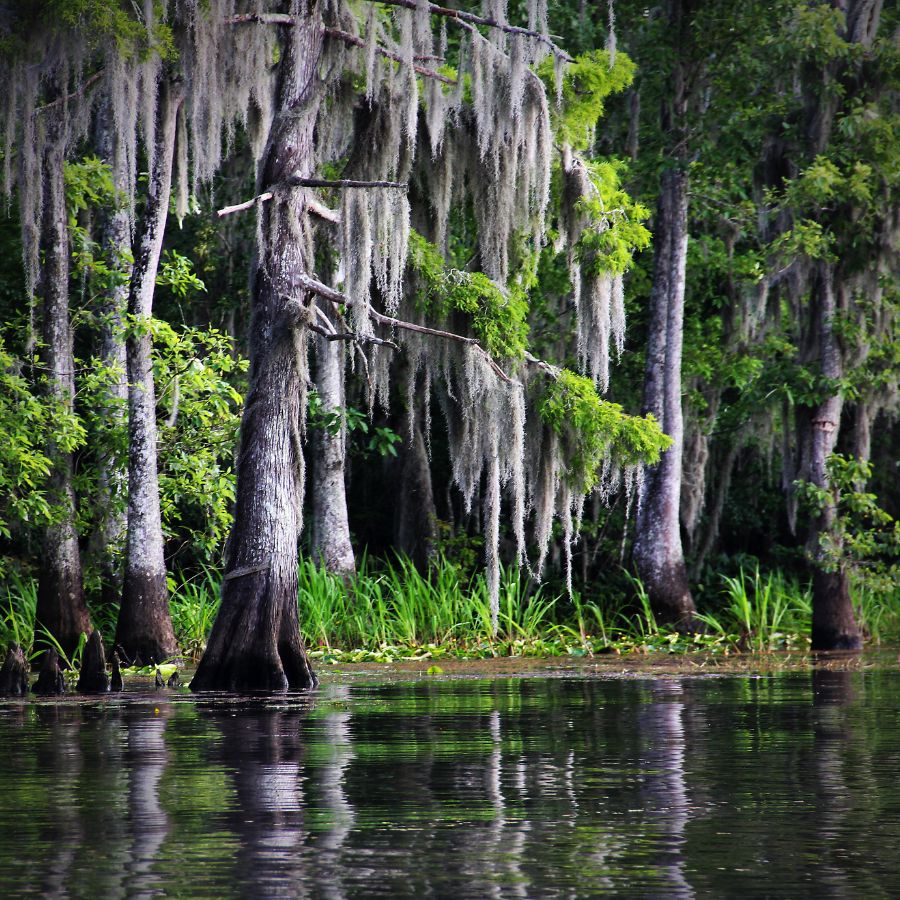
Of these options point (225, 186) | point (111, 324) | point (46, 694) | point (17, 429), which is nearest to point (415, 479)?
point (225, 186)

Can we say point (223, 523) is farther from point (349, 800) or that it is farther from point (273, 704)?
point (349, 800)

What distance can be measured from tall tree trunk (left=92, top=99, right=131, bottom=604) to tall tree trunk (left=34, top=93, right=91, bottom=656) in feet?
1.72

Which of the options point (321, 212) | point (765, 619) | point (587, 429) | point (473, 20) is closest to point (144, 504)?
point (321, 212)

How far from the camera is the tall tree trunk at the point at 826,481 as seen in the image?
19516 millimetres

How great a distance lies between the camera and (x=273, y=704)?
A: 40.8 ft

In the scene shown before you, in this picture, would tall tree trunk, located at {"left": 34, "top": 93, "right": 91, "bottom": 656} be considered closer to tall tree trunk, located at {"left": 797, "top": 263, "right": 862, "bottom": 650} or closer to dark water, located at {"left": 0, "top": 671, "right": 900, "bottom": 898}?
dark water, located at {"left": 0, "top": 671, "right": 900, "bottom": 898}

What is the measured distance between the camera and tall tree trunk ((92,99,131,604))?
18250 mm

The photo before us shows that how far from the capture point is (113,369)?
17.9 m

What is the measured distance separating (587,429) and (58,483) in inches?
239

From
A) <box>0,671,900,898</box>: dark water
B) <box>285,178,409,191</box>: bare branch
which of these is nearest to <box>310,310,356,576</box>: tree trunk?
<box>285,178,409,191</box>: bare branch

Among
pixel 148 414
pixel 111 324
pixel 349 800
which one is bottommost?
pixel 349 800

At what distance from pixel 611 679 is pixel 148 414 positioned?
18.9 ft

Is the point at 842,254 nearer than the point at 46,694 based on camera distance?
No

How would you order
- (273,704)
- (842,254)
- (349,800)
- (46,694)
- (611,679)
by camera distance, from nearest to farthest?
(349,800), (273,704), (46,694), (611,679), (842,254)
